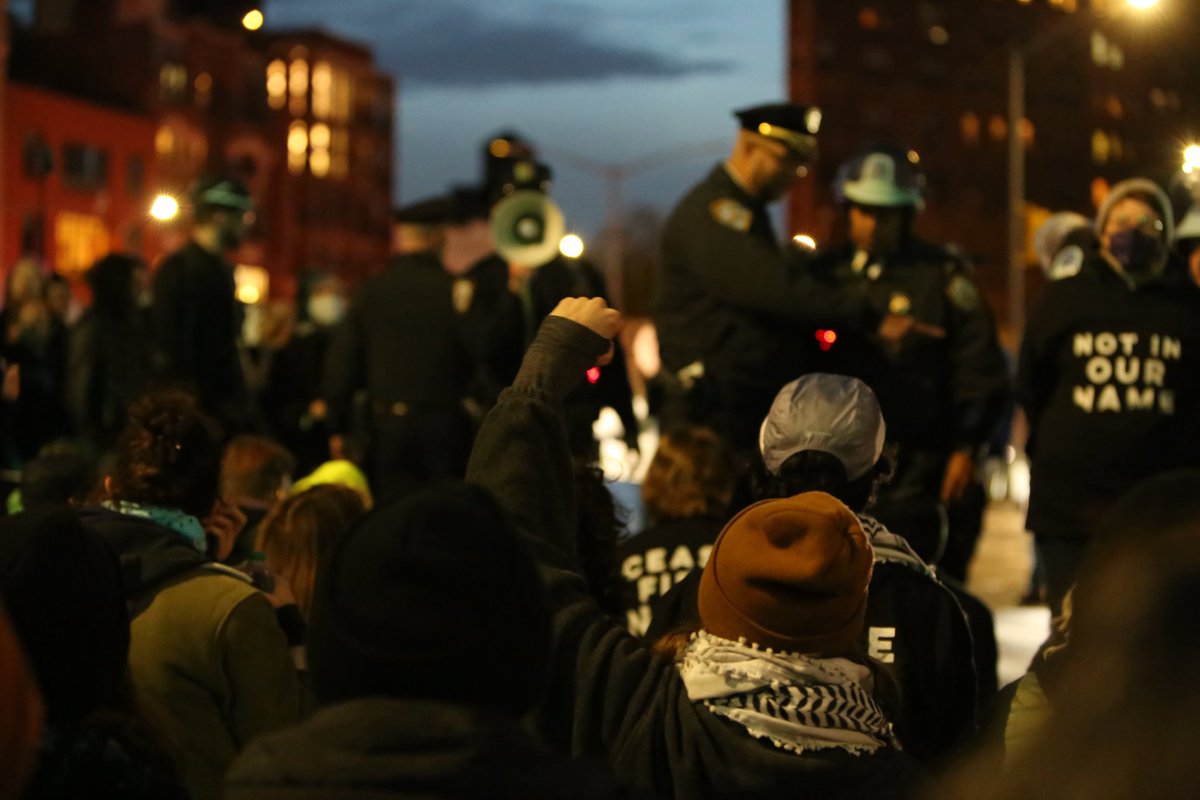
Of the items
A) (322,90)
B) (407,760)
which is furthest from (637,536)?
(322,90)

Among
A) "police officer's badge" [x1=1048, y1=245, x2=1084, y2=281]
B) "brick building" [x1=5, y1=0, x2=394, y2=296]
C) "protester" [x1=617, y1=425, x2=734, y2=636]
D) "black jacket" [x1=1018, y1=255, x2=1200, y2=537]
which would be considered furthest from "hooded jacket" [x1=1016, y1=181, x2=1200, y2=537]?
"brick building" [x1=5, y1=0, x2=394, y2=296]

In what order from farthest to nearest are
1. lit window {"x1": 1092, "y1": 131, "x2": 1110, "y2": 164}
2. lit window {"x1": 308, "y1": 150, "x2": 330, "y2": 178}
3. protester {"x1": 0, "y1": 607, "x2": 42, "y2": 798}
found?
lit window {"x1": 308, "y1": 150, "x2": 330, "y2": 178} → lit window {"x1": 1092, "y1": 131, "x2": 1110, "y2": 164} → protester {"x1": 0, "y1": 607, "x2": 42, "y2": 798}

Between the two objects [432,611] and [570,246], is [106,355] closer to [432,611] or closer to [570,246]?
[570,246]

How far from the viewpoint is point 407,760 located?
230cm

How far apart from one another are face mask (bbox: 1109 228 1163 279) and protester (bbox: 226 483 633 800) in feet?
15.9

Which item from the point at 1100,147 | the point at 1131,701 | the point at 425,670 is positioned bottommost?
the point at 425,670

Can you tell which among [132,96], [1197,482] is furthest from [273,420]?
[132,96]

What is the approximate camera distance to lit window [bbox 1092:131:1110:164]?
1700 inches

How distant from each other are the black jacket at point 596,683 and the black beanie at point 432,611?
51cm

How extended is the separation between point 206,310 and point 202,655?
6.25 m

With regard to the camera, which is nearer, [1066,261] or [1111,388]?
[1111,388]

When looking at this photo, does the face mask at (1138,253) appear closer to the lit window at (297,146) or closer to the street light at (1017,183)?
the street light at (1017,183)

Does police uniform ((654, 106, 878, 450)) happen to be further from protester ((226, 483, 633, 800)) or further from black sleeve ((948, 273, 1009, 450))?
protester ((226, 483, 633, 800))

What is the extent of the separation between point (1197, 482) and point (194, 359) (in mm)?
8432
